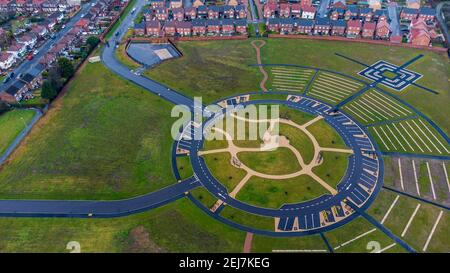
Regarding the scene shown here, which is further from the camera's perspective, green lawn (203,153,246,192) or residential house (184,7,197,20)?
residential house (184,7,197,20)

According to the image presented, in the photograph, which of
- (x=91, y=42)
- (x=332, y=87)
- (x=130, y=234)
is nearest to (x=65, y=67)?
(x=91, y=42)

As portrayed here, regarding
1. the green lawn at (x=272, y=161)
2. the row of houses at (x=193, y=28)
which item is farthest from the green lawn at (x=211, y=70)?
the green lawn at (x=272, y=161)

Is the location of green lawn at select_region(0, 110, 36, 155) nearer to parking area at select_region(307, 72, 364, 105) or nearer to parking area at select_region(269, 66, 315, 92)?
parking area at select_region(269, 66, 315, 92)

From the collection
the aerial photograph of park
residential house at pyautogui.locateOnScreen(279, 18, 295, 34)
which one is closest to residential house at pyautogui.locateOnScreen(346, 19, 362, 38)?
the aerial photograph of park

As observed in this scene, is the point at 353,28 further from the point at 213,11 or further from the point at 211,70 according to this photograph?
the point at 211,70

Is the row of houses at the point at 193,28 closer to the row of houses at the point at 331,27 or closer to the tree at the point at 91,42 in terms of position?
the row of houses at the point at 331,27

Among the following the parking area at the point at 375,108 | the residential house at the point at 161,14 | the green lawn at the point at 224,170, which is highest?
the residential house at the point at 161,14
